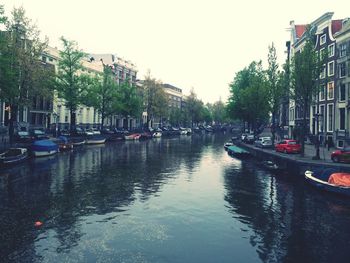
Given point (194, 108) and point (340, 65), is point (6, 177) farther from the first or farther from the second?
point (194, 108)

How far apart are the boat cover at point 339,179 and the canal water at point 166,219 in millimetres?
1077

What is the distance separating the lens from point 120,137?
258ft

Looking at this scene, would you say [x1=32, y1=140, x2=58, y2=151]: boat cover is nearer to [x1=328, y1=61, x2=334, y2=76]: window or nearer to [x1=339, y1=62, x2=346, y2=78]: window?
[x1=339, y1=62, x2=346, y2=78]: window

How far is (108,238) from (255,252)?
6.30 m

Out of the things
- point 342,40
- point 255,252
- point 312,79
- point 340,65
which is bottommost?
point 255,252

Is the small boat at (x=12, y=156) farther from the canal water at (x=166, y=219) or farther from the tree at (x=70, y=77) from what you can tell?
the tree at (x=70, y=77)

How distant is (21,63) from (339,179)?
4176 cm

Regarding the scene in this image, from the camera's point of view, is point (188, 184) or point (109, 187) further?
point (188, 184)

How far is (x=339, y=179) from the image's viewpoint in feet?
75.8

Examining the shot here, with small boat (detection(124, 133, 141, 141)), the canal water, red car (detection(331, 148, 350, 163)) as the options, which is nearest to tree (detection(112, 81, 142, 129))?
A: small boat (detection(124, 133, 141, 141))

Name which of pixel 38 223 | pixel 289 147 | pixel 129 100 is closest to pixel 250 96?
pixel 289 147

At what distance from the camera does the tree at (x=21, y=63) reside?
1714 inches

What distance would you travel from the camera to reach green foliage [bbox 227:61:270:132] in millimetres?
60312

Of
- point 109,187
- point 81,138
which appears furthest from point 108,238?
point 81,138
